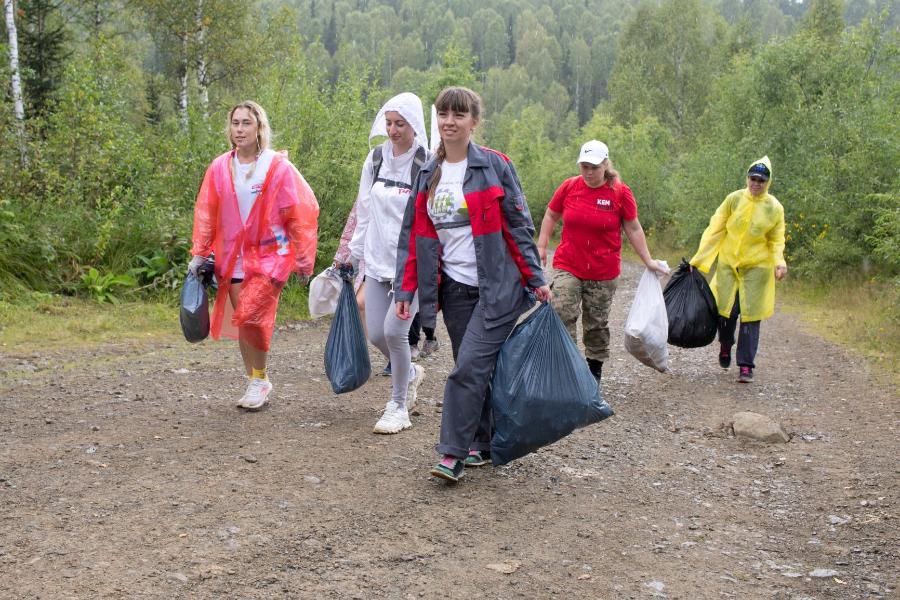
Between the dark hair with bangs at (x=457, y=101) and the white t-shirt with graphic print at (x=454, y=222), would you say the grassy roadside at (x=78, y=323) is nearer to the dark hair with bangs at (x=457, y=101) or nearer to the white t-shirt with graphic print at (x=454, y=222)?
the white t-shirt with graphic print at (x=454, y=222)

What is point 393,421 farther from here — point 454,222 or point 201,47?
point 201,47

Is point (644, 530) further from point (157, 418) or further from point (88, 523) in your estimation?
point (157, 418)

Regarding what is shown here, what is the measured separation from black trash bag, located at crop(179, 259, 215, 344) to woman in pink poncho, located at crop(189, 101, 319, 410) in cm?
7

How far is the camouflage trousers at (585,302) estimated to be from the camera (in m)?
6.70

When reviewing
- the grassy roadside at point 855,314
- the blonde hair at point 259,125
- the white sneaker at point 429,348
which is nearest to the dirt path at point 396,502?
the white sneaker at point 429,348

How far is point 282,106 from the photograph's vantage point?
1205cm

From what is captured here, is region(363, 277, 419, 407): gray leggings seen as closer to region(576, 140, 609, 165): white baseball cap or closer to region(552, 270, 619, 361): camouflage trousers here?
region(552, 270, 619, 361): camouflage trousers

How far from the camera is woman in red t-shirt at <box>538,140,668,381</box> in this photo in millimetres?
6578

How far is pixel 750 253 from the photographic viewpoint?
8078mm

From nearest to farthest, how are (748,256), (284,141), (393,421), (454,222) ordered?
(454,222), (393,421), (748,256), (284,141)

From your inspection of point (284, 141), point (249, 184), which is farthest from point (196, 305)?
point (284, 141)

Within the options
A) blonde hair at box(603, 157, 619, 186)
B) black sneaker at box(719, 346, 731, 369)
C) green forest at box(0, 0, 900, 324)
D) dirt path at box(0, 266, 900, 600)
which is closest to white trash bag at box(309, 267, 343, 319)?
dirt path at box(0, 266, 900, 600)

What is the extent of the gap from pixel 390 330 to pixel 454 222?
3.48 feet

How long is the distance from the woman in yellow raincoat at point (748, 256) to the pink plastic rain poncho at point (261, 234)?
3.94 meters
